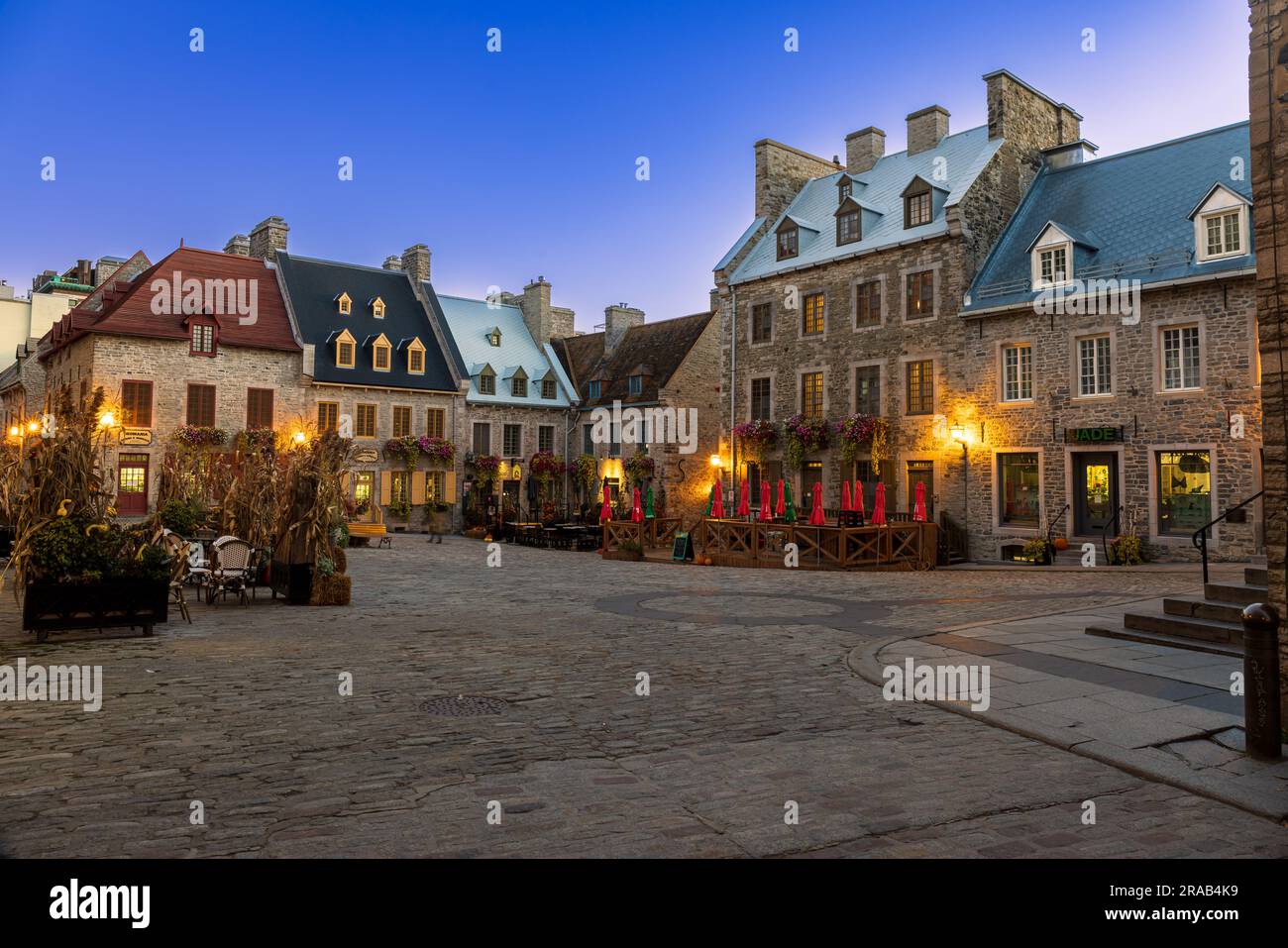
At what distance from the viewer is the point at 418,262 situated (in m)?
41.2

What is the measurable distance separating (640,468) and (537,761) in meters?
30.4

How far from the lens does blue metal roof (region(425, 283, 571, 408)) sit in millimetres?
40188

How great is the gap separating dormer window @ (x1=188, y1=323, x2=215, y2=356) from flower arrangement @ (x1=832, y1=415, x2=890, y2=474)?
23580 millimetres

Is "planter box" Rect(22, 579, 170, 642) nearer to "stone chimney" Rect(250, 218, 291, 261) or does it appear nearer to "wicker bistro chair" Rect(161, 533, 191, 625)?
"wicker bistro chair" Rect(161, 533, 191, 625)

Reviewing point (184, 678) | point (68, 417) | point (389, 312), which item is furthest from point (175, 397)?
point (184, 678)

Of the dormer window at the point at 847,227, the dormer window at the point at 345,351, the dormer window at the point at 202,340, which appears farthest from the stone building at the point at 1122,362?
the dormer window at the point at 202,340

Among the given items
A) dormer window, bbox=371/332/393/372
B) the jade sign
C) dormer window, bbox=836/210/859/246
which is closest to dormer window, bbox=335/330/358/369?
dormer window, bbox=371/332/393/372

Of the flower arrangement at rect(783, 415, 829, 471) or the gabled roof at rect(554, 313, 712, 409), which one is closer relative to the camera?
the flower arrangement at rect(783, 415, 829, 471)

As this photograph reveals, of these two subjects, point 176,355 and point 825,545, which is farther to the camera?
point 176,355

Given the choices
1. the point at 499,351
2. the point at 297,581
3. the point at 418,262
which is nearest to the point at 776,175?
the point at 499,351

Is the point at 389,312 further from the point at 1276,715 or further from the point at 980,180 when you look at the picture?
the point at 1276,715

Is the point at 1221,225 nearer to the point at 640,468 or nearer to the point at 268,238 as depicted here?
the point at 640,468

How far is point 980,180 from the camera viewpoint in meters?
26.2
